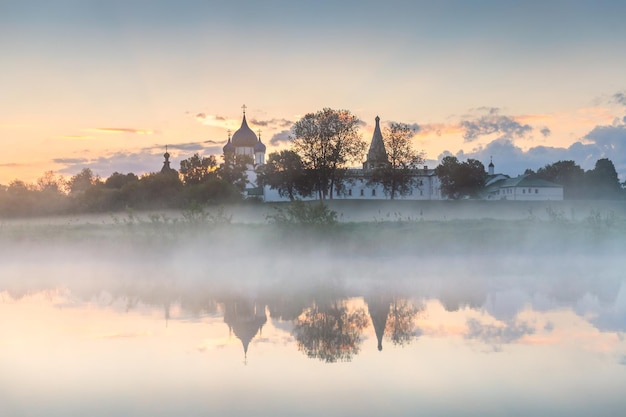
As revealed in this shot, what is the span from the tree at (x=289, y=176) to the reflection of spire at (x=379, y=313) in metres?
48.1

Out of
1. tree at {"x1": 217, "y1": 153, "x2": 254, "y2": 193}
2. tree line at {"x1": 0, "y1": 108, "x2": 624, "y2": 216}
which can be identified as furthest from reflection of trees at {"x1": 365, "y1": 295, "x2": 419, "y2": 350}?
tree at {"x1": 217, "y1": 153, "x2": 254, "y2": 193}

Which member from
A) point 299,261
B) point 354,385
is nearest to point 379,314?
point 354,385

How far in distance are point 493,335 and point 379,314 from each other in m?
3.68

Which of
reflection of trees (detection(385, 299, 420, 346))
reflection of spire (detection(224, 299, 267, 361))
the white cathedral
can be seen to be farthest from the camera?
the white cathedral

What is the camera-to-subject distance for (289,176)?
71.8m

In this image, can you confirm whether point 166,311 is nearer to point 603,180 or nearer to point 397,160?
point 397,160

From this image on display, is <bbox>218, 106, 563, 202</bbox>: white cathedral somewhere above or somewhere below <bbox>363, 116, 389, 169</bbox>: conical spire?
below

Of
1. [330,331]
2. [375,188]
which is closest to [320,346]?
[330,331]

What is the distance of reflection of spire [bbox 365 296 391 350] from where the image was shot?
1691 cm

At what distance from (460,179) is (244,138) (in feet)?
105

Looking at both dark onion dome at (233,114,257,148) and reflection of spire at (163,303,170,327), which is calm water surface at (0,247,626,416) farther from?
dark onion dome at (233,114,257,148)

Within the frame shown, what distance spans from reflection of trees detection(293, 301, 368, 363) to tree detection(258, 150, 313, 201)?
4983 cm

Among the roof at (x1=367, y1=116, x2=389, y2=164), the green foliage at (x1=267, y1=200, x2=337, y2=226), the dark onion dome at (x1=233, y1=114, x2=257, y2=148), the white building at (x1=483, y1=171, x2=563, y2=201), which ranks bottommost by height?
the green foliage at (x1=267, y1=200, x2=337, y2=226)

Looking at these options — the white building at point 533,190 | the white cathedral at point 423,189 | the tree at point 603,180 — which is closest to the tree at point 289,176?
the white cathedral at point 423,189
